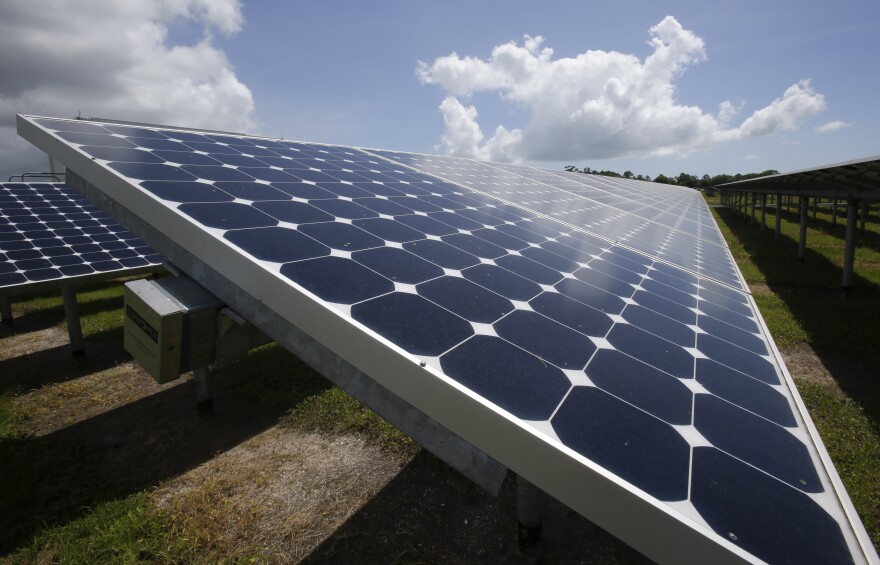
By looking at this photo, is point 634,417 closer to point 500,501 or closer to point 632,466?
point 632,466

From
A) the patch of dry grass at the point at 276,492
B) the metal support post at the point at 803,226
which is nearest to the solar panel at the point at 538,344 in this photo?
the patch of dry grass at the point at 276,492

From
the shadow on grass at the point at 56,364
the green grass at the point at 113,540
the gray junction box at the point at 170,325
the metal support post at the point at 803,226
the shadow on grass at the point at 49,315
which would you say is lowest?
the green grass at the point at 113,540

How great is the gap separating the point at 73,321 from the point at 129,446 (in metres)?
3.91

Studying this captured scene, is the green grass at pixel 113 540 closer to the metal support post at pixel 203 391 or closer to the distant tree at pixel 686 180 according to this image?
the metal support post at pixel 203 391

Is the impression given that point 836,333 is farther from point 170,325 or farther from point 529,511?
point 170,325

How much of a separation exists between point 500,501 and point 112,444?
5137 millimetres

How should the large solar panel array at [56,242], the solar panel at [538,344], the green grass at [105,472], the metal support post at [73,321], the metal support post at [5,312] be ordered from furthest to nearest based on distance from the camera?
the metal support post at [5,312]
the metal support post at [73,321]
the large solar panel array at [56,242]
the green grass at [105,472]
the solar panel at [538,344]

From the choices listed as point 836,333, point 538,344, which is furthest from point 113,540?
point 836,333

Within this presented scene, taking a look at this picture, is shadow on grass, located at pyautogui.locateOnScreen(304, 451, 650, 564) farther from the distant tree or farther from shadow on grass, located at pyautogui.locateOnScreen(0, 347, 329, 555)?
the distant tree

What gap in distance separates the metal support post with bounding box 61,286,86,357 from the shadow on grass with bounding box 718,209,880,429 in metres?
13.3

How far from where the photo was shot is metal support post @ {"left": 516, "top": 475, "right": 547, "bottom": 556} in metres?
3.20

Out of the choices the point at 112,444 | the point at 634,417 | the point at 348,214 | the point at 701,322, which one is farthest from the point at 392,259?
the point at 112,444

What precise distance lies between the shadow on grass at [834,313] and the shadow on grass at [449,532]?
5330mm

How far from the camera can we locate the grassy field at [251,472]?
431 centimetres
